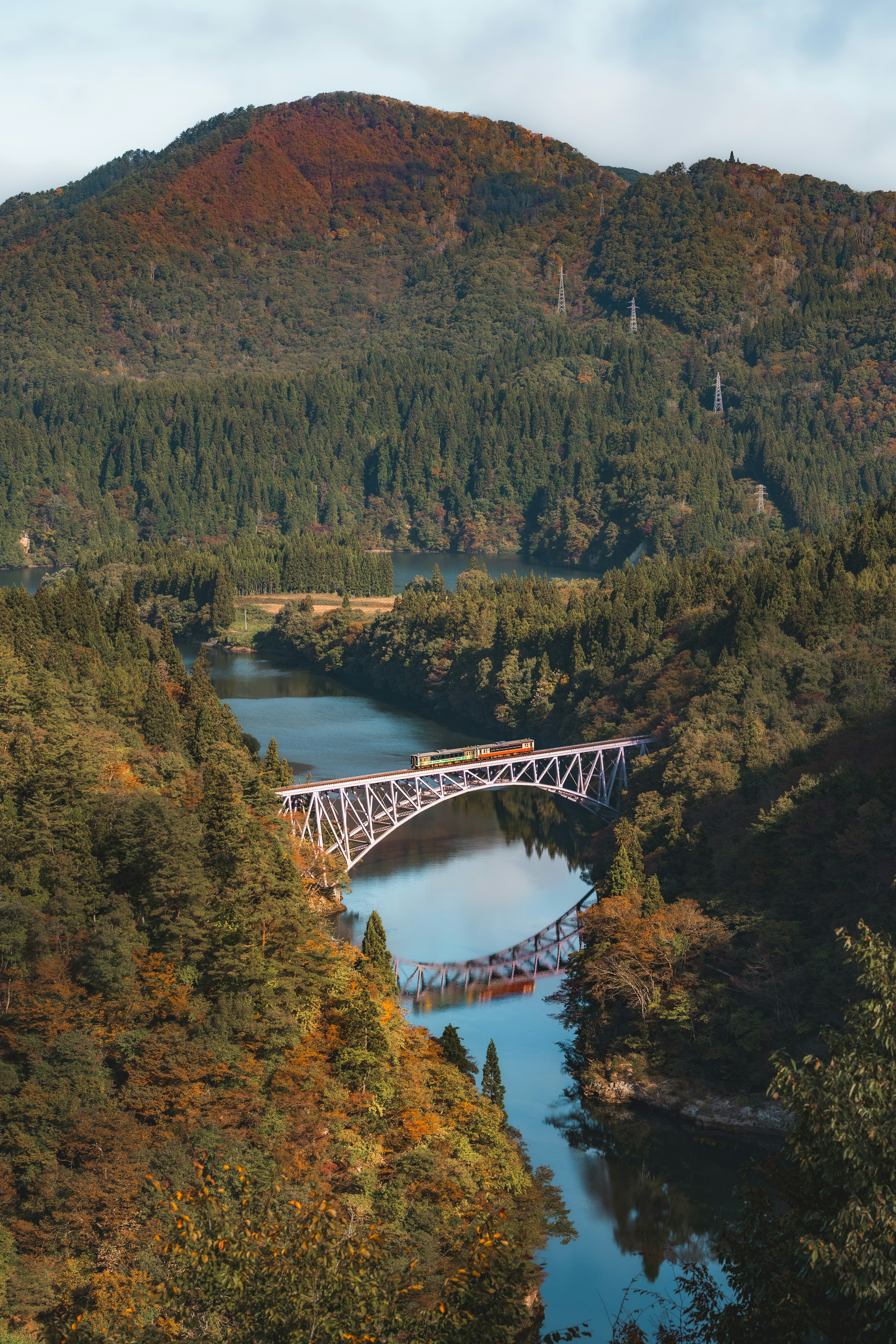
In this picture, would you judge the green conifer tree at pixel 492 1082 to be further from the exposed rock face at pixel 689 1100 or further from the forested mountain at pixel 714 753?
the forested mountain at pixel 714 753

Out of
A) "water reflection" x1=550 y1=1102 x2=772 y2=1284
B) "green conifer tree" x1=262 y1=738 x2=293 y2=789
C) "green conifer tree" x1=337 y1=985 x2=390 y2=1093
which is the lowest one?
"water reflection" x1=550 y1=1102 x2=772 y2=1284

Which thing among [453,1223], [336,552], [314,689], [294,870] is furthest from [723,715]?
[336,552]

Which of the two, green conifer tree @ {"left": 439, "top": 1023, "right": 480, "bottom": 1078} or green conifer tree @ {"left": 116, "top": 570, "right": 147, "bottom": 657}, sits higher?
green conifer tree @ {"left": 116, "top": 570, "right": 147, "bottom": 657}

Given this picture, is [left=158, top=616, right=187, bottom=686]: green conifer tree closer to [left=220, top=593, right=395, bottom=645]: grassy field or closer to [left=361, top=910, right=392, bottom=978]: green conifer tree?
[left=361, top=910, right=392, bottom=978]: green conifer tree

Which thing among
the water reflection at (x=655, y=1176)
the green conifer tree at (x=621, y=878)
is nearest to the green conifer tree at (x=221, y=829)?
the water reflection at (x=655, y=1176)

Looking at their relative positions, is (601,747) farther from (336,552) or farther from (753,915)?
(336,552)

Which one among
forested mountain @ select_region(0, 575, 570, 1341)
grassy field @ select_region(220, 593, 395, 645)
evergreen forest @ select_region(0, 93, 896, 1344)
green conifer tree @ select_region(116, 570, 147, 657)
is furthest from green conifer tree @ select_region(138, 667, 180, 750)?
grassy field @ select_region(220, 593, 395, 645)

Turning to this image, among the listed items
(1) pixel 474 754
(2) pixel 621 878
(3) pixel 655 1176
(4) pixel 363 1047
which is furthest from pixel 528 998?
(1) pixel 474 754

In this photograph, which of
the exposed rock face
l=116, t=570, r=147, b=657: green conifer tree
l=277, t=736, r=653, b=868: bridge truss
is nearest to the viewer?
the exposed rock face
